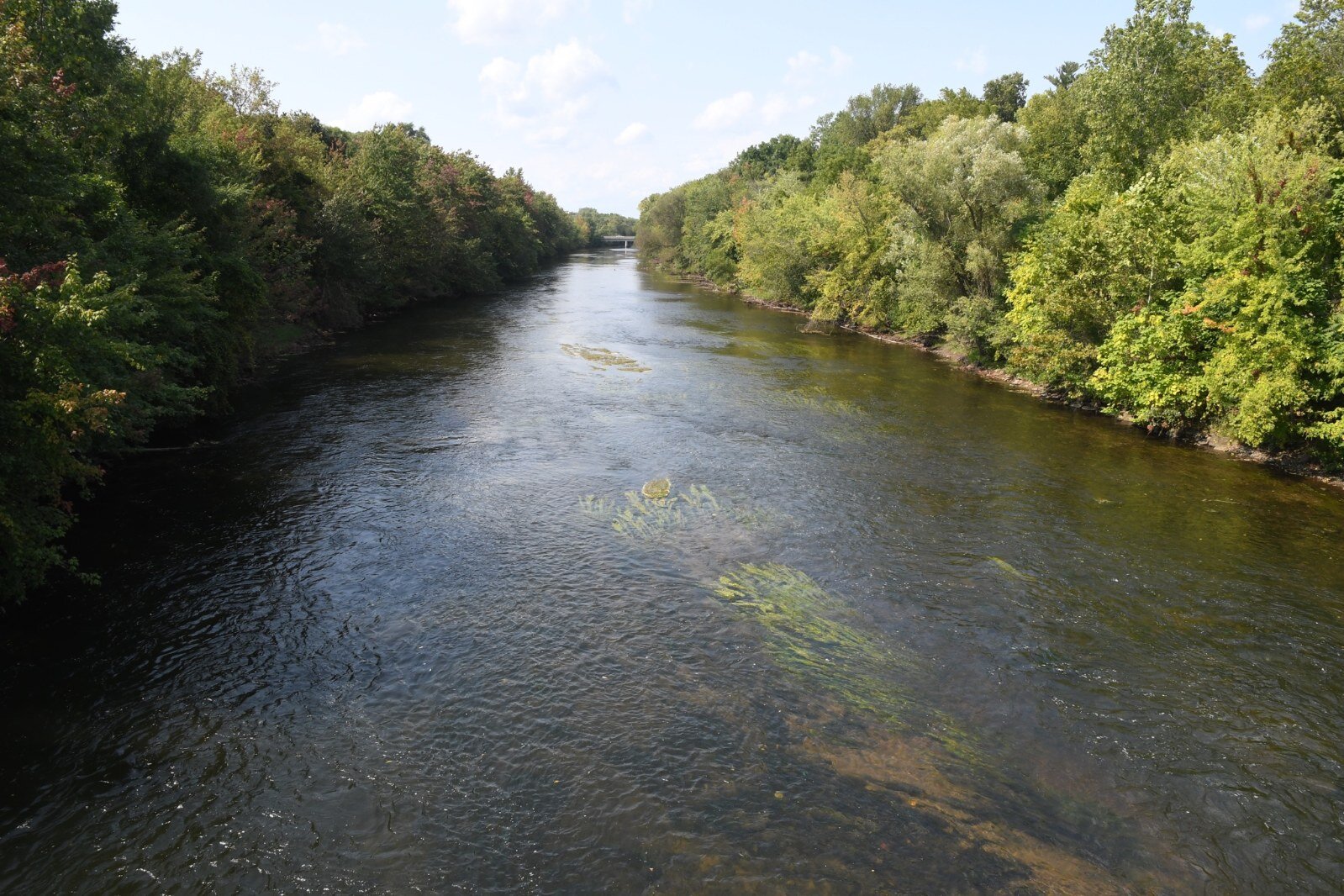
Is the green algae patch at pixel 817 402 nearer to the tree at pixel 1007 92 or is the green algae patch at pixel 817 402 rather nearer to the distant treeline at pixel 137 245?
the distant treeline at pixel 137 245

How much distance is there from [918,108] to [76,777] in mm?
96839

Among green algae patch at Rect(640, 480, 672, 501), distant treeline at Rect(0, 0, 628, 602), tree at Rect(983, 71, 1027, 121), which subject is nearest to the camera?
distant treeline at Rect(0, 0, 628, 602)

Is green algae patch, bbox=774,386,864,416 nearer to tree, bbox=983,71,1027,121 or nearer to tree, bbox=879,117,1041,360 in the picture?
tree, bbox=879,117,1041,360

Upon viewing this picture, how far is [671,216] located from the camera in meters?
119

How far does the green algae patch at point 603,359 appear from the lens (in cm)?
3806

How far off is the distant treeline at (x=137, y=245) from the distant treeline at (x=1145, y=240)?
2926cm

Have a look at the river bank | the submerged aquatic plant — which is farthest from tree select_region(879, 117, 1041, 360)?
the submerged aquatic plant

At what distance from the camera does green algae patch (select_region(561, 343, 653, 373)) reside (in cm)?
3806

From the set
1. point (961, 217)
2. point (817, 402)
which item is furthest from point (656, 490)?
point (961, 217)

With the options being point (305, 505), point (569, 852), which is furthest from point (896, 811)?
point (305, 505)

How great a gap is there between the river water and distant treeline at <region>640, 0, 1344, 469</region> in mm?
3733

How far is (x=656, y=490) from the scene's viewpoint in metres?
21.0

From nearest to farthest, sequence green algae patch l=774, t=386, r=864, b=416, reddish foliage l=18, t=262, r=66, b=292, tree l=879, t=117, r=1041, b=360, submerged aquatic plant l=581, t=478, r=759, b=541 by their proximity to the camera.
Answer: reddish foliage l=18, t=262, r=66, b=292 → submerged aquatic plant l=581, t=478, r=759, b=541 → green algae patch l=774, t=386, r=864, b=416 → tree l=879, t=117, r=1041, b=360

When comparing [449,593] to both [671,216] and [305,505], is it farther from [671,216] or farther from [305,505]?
[671,216]
